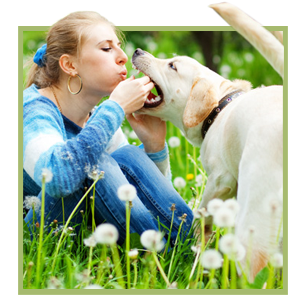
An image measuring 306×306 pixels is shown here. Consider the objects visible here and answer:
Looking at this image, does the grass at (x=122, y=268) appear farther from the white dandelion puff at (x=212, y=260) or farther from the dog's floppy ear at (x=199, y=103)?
the dog's floppy ear at (x=199, y=103)

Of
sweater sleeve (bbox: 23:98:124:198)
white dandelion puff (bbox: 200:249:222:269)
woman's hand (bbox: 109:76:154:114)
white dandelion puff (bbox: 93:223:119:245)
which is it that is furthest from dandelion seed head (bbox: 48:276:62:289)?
woman's hand (bbox: 109:76:154:114)

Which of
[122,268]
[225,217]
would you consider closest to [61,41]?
[122,268]

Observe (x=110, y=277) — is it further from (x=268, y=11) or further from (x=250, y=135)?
(x=268, y=11)

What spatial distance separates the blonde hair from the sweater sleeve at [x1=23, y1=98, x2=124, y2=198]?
39 centimetres

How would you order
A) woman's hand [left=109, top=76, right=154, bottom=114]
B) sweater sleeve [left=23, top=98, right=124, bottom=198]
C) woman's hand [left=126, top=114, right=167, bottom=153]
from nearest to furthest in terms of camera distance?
sweater sleeve [left=23, top=98, right=124, bottom=198] → woman's hand [left=109, top=76, right=154, bottom=114] → woman's hand [left=126, top=114, right=167, bottom=153]

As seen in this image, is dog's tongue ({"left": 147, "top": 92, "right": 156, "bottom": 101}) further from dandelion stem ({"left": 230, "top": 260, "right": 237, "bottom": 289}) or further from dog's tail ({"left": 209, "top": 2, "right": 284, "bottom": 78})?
dandelion stem ({"left": 230, "top": 260, "right": 237, "bottom": 289})

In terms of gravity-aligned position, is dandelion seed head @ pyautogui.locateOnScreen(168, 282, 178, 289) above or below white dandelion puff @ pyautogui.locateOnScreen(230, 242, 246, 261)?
below

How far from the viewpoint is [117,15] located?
201 centimetres

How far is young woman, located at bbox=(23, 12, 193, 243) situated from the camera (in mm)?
2051

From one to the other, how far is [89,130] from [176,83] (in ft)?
2.12

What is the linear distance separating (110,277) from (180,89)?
1084mm

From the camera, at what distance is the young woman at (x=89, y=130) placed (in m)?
2.05

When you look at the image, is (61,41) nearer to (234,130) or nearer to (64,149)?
(64,149)

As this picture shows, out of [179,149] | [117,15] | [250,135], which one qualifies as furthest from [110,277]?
[179,149]
